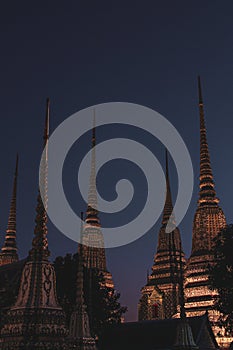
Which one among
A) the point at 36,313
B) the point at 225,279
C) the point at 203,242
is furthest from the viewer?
the point at 203,242

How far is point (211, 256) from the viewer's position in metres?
53.6

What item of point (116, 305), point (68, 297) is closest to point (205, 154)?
point (116, 305)

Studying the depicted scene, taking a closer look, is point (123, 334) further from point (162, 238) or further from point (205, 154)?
point (162, 238)

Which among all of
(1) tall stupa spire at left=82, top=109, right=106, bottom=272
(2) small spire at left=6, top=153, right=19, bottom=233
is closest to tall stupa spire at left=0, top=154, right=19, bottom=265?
(2) small spire at left=6, top=153, right=19, bottom=233

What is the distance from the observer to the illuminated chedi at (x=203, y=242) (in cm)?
5197

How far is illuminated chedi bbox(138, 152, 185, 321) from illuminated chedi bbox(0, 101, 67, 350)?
167ft

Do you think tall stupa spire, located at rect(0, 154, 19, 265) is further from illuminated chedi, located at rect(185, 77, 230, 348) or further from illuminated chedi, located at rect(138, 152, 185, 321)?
illuminated chedi, located at rect(185, 77, 230, 348)

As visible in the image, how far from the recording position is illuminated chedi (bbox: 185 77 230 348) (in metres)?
52.0

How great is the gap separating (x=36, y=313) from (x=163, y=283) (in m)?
57.0

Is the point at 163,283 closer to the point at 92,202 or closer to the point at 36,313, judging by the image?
the point at 92,202

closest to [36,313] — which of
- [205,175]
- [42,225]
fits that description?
→ [42,225]

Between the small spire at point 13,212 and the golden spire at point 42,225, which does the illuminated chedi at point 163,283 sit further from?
the golden spire at point 42,225

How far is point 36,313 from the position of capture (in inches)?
386

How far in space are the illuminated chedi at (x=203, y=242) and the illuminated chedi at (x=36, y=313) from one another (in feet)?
136
